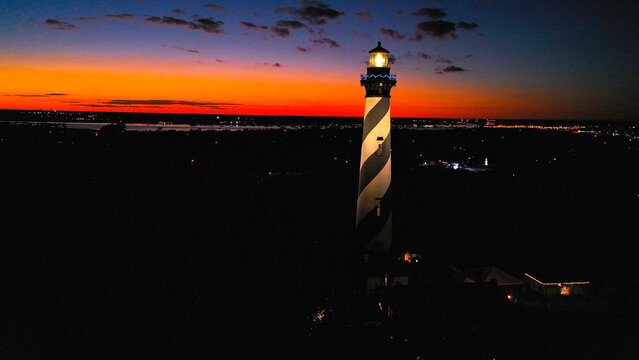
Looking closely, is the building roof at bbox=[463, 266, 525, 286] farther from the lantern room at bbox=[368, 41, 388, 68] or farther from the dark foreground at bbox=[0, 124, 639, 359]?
the lantern room at bbox=[368, 41, 388, 68]

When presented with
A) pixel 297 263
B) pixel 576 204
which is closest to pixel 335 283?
pixel 297 263

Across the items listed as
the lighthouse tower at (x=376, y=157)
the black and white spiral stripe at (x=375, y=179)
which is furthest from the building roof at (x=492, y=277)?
the lighthouse tower at (x=376, y=157)

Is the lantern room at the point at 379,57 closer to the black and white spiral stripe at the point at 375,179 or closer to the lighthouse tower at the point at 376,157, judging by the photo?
the lighthouse tower at the point at 376,157

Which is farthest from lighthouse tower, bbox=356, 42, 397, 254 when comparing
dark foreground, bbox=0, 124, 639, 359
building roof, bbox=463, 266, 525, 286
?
building roof, bbox=463, 266, 525, 286

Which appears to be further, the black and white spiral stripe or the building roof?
the building roof

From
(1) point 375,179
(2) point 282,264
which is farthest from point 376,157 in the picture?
(2) point 282,264

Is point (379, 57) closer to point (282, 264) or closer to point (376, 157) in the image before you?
point (376, 157)

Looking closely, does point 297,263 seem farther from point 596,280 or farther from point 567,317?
point 596,280
